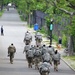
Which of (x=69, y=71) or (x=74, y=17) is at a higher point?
(x=74, y=17)

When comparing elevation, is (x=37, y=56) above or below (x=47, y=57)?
below

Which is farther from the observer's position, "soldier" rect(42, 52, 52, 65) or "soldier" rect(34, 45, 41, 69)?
"soldier" rect(34, 45, 41, 69)

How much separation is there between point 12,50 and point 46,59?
5.39 metres

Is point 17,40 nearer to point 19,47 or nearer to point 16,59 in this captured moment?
point 19,47

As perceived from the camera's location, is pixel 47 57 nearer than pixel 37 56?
Yes

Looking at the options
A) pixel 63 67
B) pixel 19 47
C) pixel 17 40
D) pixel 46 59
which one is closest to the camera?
pixel 46 59

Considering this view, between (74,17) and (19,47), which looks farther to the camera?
(19,47)

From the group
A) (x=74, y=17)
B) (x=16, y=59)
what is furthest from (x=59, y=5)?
(x=16, y=59)

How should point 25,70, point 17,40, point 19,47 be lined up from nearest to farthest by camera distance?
point 25,70 < point 19,47 < point 17,40

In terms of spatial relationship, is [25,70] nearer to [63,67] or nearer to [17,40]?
[63,67]

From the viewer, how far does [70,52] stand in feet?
123

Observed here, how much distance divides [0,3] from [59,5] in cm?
11390

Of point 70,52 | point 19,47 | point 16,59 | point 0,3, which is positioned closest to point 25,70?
point 16,59

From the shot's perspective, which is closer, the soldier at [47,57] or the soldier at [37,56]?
the soldier at [47,57]
